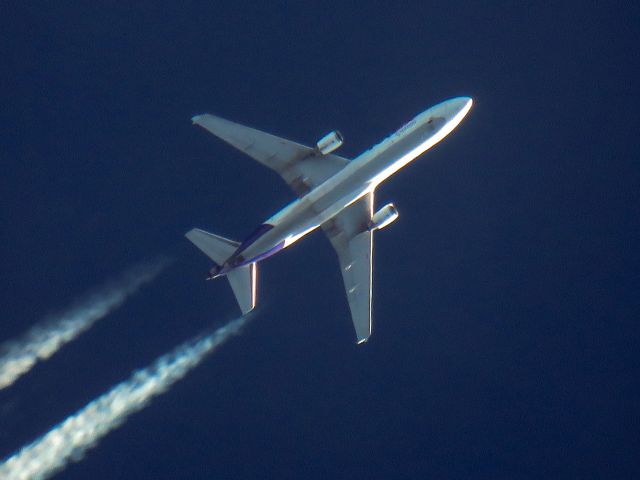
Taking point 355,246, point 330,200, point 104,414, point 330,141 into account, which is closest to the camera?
point 330,200

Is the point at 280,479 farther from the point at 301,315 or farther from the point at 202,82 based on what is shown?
A: the point at 202,82

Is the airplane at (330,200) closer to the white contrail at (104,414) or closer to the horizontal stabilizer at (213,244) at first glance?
the horizontal stabilizer at (213,244)

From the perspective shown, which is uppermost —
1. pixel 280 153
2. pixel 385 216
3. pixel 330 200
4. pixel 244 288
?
pixel 280 153

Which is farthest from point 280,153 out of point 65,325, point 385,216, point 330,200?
point 65,325

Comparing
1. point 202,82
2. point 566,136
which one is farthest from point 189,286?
point 566,136

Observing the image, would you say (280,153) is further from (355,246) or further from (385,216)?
(385,216)

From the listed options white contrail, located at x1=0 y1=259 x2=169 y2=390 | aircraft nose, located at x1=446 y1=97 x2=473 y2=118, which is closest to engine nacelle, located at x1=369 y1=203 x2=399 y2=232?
aircraft nose, located at x1=446 y1=97 x2=473 y2=118
